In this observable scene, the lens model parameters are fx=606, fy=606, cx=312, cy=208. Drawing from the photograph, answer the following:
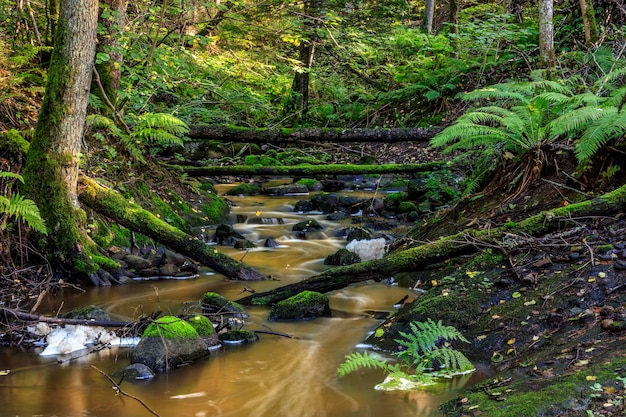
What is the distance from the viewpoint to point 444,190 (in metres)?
11.6

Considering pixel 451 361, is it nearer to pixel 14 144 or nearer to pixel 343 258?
pixel 343 258

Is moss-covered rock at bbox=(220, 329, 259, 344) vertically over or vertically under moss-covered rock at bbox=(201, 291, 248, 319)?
under

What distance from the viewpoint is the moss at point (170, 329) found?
4941 millimetres

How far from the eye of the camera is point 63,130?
23.3 ft

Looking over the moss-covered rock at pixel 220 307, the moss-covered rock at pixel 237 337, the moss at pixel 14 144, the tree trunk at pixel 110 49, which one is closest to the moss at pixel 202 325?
the moss-covered rock at pixel 237 337

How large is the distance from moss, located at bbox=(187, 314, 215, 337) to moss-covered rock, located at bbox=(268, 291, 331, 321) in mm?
854

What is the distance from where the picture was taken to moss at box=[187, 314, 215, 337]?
5.32m

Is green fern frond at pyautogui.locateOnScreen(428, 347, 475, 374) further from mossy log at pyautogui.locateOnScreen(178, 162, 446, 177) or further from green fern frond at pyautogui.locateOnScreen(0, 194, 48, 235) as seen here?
mossy log at pyautogui.locateOnScreen(178, 162, 446, 177)

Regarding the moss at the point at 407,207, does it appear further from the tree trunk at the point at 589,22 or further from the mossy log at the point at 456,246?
the tree trunk at the point at 589,22

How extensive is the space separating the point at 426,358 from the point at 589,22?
11701 millimetres

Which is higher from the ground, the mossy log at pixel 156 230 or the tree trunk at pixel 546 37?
the tree trunk at pixel 546 37

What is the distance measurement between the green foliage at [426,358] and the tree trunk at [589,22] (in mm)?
10976

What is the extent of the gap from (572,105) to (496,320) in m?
3.12

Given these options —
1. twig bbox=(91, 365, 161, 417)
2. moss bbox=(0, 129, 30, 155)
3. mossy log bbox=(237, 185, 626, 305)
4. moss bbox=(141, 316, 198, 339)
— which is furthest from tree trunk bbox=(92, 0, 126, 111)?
twig bbox=(91, 365, 161, 417)
